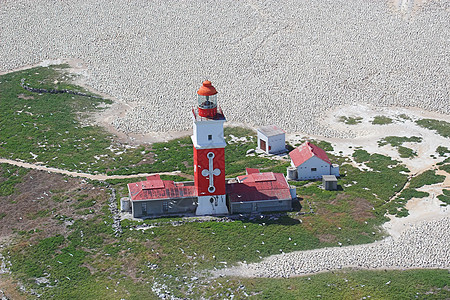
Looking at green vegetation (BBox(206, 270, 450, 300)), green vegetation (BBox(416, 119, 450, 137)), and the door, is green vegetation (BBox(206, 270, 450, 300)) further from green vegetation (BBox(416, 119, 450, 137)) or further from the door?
green vegetation (BBox(416, 119, 450, 137))

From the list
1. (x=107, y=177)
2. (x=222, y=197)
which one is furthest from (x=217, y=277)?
(x=107, y=177)

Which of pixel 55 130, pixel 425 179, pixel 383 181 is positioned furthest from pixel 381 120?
pixel 55 130

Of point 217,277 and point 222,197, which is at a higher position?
point 222,197

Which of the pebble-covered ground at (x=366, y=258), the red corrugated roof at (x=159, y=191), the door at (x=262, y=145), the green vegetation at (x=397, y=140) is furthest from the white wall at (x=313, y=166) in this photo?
the pebble-covered ground at (x=366, y=258)

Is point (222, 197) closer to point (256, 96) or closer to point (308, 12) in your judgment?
point (256, 96)

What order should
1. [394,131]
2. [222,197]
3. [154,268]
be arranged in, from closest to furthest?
[154,268], [222,197], [394,131]

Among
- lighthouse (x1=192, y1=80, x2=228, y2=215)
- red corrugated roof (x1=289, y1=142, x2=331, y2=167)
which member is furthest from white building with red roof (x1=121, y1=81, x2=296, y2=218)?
red corrugated roof (x1=289, y1=142, x2=331, y2=167)
